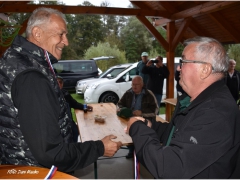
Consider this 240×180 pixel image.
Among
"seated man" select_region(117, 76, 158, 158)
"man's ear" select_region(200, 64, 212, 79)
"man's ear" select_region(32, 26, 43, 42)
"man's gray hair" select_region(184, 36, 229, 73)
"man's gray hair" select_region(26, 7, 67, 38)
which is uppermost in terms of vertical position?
"man's gray hair" select_region(26, 7, 67, 38)

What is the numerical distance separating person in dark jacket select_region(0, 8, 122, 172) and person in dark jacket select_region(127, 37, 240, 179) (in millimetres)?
378

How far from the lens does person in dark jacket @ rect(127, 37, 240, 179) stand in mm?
1042

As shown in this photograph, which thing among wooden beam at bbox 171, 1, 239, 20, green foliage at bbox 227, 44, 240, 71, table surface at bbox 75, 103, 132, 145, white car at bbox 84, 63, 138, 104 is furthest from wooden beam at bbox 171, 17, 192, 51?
green foliage at bbox 227, 44, 240, 71

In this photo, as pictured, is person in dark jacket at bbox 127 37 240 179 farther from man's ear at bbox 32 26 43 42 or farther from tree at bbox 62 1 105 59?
tree at bbox 62 1 105 59

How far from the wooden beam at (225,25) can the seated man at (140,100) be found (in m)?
3.25

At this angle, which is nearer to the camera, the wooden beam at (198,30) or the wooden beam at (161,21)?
the wooden beam at (161,21)

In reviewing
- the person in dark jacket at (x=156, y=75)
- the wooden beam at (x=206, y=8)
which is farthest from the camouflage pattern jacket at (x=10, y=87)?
the person in dark jacket at (x=156, y=75)

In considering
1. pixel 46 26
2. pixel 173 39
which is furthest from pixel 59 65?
pixel 46 26

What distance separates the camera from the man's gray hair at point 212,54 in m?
1.28

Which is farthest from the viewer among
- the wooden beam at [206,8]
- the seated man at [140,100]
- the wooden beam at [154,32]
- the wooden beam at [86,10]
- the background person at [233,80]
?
the wooden beam at [154,32]

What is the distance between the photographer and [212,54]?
1.28 meters

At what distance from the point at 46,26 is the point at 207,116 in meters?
0.99

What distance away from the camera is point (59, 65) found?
13.1 meters

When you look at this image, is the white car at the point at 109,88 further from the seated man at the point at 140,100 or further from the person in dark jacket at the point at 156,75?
the seated man at the point at 140,100
